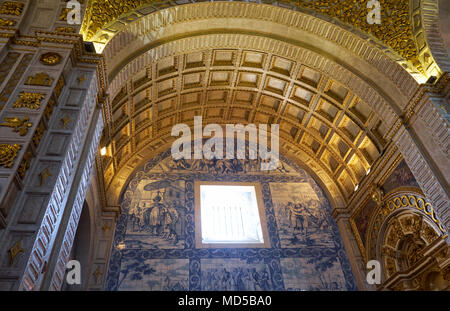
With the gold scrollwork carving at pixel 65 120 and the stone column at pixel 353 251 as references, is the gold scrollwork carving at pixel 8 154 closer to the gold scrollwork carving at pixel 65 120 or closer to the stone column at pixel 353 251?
the gold scrollwork carving at pixel 65 120

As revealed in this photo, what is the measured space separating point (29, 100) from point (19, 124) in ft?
1.88

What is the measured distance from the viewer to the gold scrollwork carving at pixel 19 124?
5.19 metres

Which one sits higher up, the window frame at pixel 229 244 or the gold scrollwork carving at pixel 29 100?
the window frame at pixel 229 244

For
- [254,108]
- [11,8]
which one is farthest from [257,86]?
[11,8]

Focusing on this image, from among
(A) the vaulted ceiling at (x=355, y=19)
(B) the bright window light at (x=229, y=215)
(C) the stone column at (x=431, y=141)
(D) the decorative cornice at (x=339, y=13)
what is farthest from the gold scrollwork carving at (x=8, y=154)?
(C) the stone column at (x=431, y=141)

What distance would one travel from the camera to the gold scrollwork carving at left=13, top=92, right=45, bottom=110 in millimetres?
5570

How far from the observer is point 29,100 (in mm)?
5641

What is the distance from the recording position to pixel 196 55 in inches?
411

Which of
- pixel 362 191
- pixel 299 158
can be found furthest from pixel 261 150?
pixel 362 191

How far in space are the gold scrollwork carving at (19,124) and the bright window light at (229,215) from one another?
6.82m

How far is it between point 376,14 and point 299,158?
5.70 metres

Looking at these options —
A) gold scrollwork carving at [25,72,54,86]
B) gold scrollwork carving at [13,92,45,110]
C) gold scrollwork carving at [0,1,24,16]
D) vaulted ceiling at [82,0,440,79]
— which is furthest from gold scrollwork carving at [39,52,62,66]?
gold scrollwork carving at [0,1,24,16]

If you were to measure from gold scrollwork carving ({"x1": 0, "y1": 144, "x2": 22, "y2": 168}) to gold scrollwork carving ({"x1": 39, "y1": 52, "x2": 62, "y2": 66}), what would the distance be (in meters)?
2.05

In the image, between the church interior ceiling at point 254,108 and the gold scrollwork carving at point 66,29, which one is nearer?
the gold scrollwork carving at point 66,29
